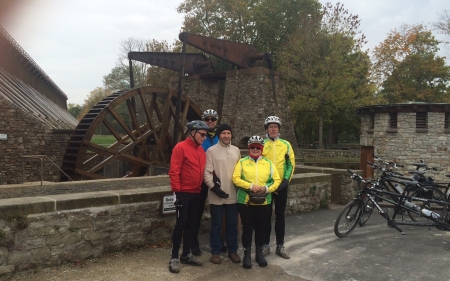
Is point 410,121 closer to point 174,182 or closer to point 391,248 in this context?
point 391,248

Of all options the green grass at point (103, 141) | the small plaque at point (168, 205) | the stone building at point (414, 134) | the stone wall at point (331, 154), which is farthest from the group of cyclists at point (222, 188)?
the green grass at point (103, 141)

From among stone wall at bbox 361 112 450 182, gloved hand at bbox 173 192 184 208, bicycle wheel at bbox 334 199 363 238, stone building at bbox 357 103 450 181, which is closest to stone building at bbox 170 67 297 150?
stone building at bbox 357 103 450 181

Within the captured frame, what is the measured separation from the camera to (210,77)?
71.9ft

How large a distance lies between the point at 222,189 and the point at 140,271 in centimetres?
118

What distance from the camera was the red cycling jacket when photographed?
13.1 feet

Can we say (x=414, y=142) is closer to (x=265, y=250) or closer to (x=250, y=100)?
Answer: (x=250, y=100)

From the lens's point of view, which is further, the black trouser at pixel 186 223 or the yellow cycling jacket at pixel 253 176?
the yellow cycling jacket at pixel 253 176

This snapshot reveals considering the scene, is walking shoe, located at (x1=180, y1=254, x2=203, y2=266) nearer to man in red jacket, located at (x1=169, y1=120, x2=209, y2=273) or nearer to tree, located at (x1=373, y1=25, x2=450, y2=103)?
man in red jacket, located at (x1=169, y1=120, x2=209, y2=273)

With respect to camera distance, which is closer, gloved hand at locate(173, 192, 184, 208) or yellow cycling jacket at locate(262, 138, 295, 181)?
gloved hand at locate(173, 192, 184, 208)

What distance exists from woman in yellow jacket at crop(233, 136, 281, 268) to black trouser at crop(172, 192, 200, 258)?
19.0 inches

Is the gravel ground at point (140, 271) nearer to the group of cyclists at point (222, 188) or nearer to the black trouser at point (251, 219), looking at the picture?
the group of cyclists at point (222, 188)

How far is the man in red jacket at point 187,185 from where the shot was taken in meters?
4.01

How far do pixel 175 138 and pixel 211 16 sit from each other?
1948 centimetres

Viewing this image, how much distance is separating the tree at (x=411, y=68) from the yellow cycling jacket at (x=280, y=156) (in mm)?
29283
